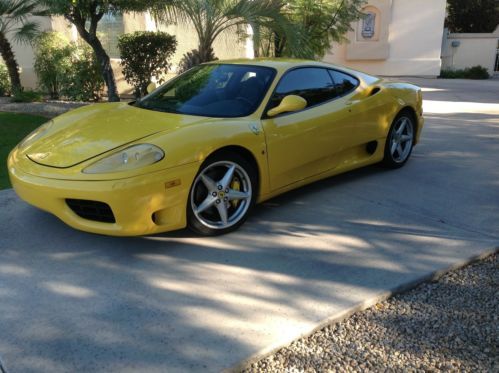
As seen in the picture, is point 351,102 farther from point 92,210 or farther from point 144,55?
point 144,55

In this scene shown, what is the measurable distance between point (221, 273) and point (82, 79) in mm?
8811

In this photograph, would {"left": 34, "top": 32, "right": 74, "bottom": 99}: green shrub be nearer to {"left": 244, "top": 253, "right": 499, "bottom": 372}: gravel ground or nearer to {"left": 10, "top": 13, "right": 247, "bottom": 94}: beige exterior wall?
{"left": 10, "top": 13, "right": 247, "bottom": 94}: beige exterior wall

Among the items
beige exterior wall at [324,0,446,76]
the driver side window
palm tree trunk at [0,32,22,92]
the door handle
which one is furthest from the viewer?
beige exterior wall at [324,0,446,76]

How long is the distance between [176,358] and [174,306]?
49 cm

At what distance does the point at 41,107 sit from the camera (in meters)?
9.59

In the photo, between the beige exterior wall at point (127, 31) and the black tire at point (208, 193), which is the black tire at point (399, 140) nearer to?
the black tire at point (208, 193)

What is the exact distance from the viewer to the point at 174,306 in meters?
2.90

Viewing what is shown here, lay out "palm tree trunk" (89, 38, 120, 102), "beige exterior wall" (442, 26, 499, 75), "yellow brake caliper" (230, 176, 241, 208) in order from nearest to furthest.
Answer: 1. "yellow brake caliper" (230, 176, 241, 208)
2. "palm tree trunk" (89, 38, 120, 102)
3. "beige exterior wall" (442, 26, 499, 75)

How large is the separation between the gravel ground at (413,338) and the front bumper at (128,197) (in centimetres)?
136

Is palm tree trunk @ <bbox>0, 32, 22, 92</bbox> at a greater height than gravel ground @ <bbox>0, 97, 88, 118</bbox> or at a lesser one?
greater

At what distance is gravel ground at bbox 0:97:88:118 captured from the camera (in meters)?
9.08

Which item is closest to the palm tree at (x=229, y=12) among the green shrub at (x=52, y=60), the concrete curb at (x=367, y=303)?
the green shrub at (x=52, y=60)

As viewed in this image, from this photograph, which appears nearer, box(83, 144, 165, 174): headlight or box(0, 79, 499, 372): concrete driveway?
box(0, 79, 499, 372): concrete driveway

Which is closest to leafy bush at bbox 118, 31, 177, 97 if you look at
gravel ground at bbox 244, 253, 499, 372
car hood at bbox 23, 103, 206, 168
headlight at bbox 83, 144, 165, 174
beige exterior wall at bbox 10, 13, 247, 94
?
beige exterior wall at bbox 10, 13, 247, 94
